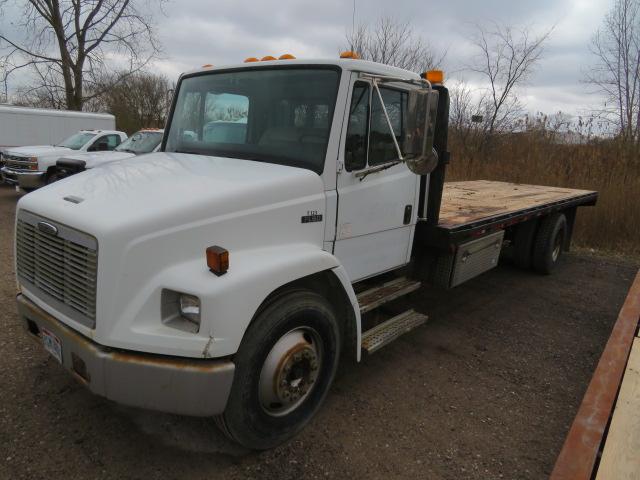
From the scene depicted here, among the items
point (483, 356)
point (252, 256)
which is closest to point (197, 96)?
point (252, 256)

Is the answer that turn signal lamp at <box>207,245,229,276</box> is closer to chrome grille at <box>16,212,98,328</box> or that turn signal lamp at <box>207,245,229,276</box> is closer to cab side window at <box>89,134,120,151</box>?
chrome grille at <box>16,212,98,328</box>

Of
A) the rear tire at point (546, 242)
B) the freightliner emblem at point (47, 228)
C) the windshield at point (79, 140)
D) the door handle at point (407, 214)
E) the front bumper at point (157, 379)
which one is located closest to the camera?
the front bumper at point (157, 379)

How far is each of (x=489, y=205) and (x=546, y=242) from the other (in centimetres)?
157

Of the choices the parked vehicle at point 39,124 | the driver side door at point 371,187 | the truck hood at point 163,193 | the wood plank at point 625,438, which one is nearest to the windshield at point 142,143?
→ the parked vehicle at point 39,124

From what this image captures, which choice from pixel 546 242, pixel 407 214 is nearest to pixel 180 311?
pixel 407 214

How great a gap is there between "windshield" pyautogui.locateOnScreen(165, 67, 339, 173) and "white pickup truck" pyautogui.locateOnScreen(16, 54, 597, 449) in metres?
0.01

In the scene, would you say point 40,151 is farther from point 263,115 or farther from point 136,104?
point 136,104

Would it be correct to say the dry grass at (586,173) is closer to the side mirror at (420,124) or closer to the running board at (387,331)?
the running board at (387,331)

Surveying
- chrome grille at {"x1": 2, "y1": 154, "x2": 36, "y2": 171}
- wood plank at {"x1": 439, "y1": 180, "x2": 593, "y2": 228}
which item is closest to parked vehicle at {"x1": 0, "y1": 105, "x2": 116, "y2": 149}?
chrome grille at {"x1": 2, "y1": 154, "x2": 36, "y2": 171}

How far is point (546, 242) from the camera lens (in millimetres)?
6527

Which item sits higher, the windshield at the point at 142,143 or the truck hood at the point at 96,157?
the windshield at the point at 142,143

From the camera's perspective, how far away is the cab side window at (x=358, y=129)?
299 cm

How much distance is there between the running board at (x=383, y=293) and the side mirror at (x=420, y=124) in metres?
1.10

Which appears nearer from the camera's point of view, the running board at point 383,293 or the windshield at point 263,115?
the windshield at point 263,115
